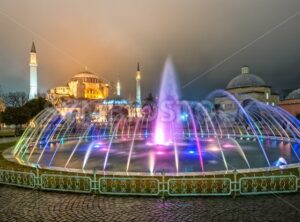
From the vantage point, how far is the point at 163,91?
26078mm

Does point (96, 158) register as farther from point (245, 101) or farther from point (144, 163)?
point (245, 101)

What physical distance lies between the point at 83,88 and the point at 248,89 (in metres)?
66.2

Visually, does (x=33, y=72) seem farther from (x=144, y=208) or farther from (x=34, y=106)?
(x=144, y=208)

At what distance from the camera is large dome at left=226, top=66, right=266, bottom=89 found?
9750cm

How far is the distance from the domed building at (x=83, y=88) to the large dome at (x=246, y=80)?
59.3m

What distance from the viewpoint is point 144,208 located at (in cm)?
861

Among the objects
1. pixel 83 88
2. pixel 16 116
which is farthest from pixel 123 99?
pixel 16 116

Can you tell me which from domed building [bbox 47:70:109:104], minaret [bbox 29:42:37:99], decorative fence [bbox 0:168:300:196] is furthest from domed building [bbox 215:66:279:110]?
decorative fence [bbox 0:168:300:196]

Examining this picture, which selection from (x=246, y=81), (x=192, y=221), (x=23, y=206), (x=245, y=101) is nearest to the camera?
(x=192, y=221)

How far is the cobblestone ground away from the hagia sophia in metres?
71.8

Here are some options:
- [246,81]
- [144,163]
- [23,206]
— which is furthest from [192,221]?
[246,81]

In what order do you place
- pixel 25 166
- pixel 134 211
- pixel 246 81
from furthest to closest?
pixel 246 81, pixel 25 166, pixel 134 211

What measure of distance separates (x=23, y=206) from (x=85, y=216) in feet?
7.33

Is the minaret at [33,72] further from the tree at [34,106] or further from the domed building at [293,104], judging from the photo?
the domed building at [293,104]
